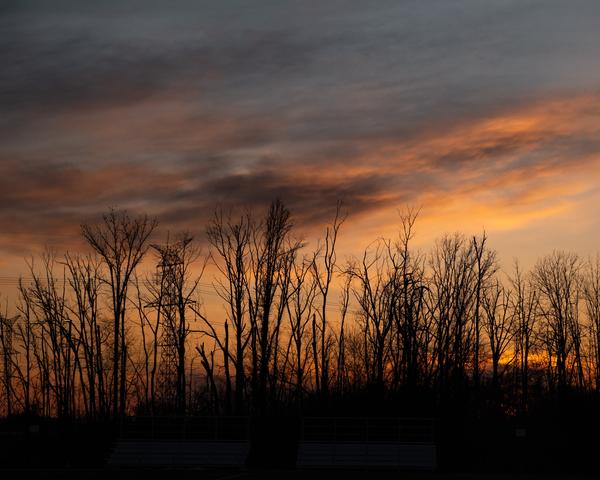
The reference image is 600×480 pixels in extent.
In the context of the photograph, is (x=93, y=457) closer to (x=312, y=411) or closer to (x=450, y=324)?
(x=312, y=411)

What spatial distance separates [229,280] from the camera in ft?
178

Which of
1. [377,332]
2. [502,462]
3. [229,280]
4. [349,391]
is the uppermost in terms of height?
[229,280]

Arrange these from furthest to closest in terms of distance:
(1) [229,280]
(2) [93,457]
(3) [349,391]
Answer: (1) [229,280] < (3) [349,391] < (2) [93,457]

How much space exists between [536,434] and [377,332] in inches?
696

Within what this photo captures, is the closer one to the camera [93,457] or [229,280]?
[93,457]

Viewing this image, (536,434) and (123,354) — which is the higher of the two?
(123,354)

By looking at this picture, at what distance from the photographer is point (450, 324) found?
192 ft

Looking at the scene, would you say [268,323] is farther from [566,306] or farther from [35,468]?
[566,306]

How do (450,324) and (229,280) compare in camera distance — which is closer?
(229,280)

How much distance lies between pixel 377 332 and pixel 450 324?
20.7ft

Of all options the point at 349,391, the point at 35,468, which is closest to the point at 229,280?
the point at 349,391

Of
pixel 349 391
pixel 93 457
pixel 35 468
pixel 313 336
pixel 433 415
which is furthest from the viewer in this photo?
pixel 313 336

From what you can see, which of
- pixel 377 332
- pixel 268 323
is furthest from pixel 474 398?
pixel 268 323

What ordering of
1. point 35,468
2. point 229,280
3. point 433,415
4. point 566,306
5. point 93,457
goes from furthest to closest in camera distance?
point 566,306 → point 229,280 → point 433,415 → point 93,457 → point 35,468
